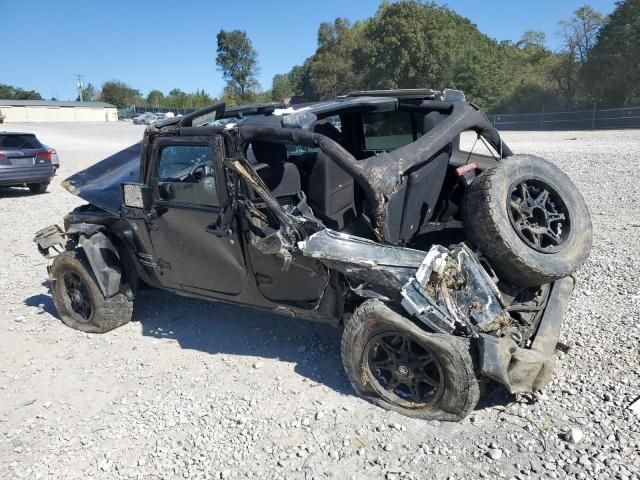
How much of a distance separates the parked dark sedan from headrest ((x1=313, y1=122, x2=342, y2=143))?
11.1 m

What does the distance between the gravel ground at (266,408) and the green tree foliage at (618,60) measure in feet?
118

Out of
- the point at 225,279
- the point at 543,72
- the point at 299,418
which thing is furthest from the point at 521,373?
the point at 543,72

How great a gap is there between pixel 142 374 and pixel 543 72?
46.0m

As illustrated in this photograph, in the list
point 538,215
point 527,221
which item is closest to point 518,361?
point 527,221

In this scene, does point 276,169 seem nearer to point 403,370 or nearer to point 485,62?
point 403,370

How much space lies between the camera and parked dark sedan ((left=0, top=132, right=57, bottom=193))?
42.8 feet

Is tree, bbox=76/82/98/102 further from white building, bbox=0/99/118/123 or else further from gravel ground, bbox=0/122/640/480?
gravel ground, bbox=0/122/640/480

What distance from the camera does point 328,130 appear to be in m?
4.90

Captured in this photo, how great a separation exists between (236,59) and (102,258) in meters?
85.9

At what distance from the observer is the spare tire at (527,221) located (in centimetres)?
351

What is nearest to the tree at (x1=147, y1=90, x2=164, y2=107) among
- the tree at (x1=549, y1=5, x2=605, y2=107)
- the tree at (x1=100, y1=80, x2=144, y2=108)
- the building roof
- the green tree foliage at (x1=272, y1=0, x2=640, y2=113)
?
the tree at (x1=100, y1=80, x2=144, y2=108)

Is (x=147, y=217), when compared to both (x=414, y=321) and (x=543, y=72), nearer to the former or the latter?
(x=414, y=321)

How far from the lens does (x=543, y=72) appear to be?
43.2m

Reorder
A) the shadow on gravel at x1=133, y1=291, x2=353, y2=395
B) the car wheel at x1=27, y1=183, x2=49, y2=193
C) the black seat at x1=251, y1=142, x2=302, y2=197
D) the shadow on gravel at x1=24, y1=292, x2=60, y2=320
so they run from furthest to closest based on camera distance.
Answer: the car wheel at x1=27, y1=183, x2=49, y2=193
the shadow on gravel at x1=24, y1=292, x2=60, y2=320
the shadow on gravel at x1=133, y1=291, x2=353, y2=395
the black seat at x1=251, y1=142, x2=302, y2=197
